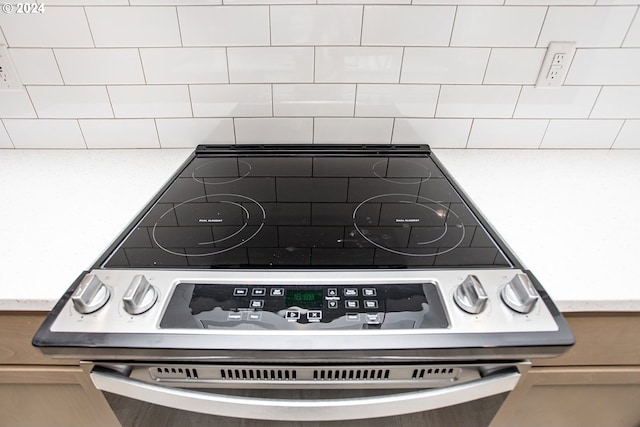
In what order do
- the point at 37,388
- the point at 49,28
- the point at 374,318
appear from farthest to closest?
the point at 49,28 < the point at 37,388 < the point at 374,318

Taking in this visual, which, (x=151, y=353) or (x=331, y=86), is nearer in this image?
(x=151, y=353)

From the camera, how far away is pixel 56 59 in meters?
0.90

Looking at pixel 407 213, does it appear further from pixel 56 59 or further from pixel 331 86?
pixel 56 59

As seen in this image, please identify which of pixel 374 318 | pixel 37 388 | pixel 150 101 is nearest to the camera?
pixel 374 318

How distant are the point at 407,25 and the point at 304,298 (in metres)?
0.77

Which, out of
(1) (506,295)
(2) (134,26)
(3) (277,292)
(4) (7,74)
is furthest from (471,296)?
(4) (7,74)

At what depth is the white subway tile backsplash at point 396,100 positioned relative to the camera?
0.96 m

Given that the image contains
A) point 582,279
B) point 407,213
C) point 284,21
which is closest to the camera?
point 582,279

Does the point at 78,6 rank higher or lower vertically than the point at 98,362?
higher

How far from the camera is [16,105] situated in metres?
0.96

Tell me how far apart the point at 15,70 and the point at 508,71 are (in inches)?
53.8

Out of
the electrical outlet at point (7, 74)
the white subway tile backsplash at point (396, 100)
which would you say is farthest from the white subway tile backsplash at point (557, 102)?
the electrical outlet at point (7, 74)

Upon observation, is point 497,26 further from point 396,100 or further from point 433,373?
point 433,373

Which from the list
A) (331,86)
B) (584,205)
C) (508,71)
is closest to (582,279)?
(584,205)
